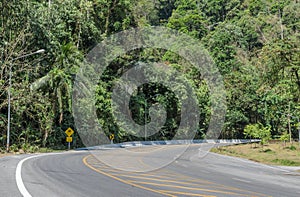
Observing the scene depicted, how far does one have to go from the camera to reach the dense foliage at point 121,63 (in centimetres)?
3734

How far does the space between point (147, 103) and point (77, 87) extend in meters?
21.3

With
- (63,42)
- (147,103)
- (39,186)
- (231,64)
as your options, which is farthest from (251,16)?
(39,186)

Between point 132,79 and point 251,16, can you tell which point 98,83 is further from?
point 251,16

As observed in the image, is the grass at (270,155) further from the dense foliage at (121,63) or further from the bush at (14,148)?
the bush at (14,148)

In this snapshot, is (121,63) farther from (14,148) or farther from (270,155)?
(14,148)

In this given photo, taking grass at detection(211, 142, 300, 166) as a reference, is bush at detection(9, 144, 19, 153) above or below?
above

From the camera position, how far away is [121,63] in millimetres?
58812

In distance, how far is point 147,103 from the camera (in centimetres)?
6400

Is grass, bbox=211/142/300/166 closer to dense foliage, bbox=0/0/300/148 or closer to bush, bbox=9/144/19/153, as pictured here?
dense foliage, bbox=0/0/300/148

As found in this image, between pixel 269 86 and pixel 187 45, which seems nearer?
pixel 269 86

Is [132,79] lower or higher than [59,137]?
higher

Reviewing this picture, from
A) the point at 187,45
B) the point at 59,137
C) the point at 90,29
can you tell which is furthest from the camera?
the point at 187,45

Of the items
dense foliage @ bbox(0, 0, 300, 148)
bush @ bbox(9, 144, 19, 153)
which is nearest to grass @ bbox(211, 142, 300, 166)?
dense foliage @ bbox(0, 0, 300, 148)

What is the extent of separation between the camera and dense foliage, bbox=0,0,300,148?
37.3 m
